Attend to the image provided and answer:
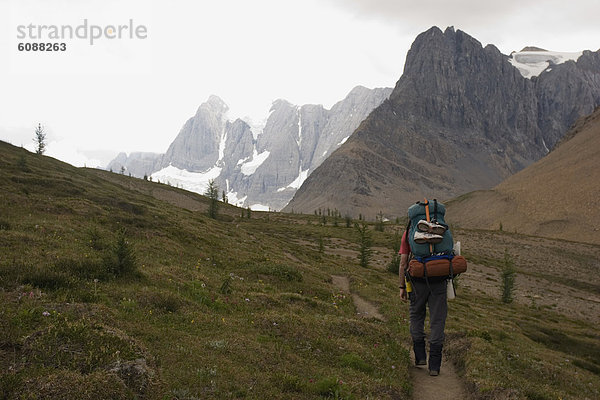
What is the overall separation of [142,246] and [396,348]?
643 inches

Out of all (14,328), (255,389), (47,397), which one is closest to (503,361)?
(255,389)

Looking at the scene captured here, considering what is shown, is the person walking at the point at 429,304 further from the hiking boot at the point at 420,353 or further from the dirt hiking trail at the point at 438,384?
the dirt hiking trail at the point at 438,384

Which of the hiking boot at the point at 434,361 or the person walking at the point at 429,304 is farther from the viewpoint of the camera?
the hiking boot at the point at 434,361

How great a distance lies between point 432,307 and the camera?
10.2 m

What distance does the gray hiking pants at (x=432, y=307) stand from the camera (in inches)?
398

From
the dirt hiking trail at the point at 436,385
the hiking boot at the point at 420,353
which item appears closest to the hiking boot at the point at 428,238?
the hiking boot at the point at 420,353

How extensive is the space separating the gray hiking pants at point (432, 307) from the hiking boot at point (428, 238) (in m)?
1.33

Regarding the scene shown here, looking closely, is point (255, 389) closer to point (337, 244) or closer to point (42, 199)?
point (42, 199)

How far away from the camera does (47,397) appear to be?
18.8 ft

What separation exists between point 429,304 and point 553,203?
181881 mm

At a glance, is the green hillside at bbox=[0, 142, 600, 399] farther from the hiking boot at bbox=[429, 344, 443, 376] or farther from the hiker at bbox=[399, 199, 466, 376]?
the hiker at bbox=[399, 199, 466, 376]

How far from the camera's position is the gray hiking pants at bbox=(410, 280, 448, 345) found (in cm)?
1010

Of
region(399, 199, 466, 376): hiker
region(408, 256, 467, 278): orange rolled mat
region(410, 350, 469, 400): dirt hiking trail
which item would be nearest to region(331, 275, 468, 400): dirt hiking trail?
region(410, 350, 469, 400): dirt hiking trail

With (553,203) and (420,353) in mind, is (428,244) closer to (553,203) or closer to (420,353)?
(420,353)
